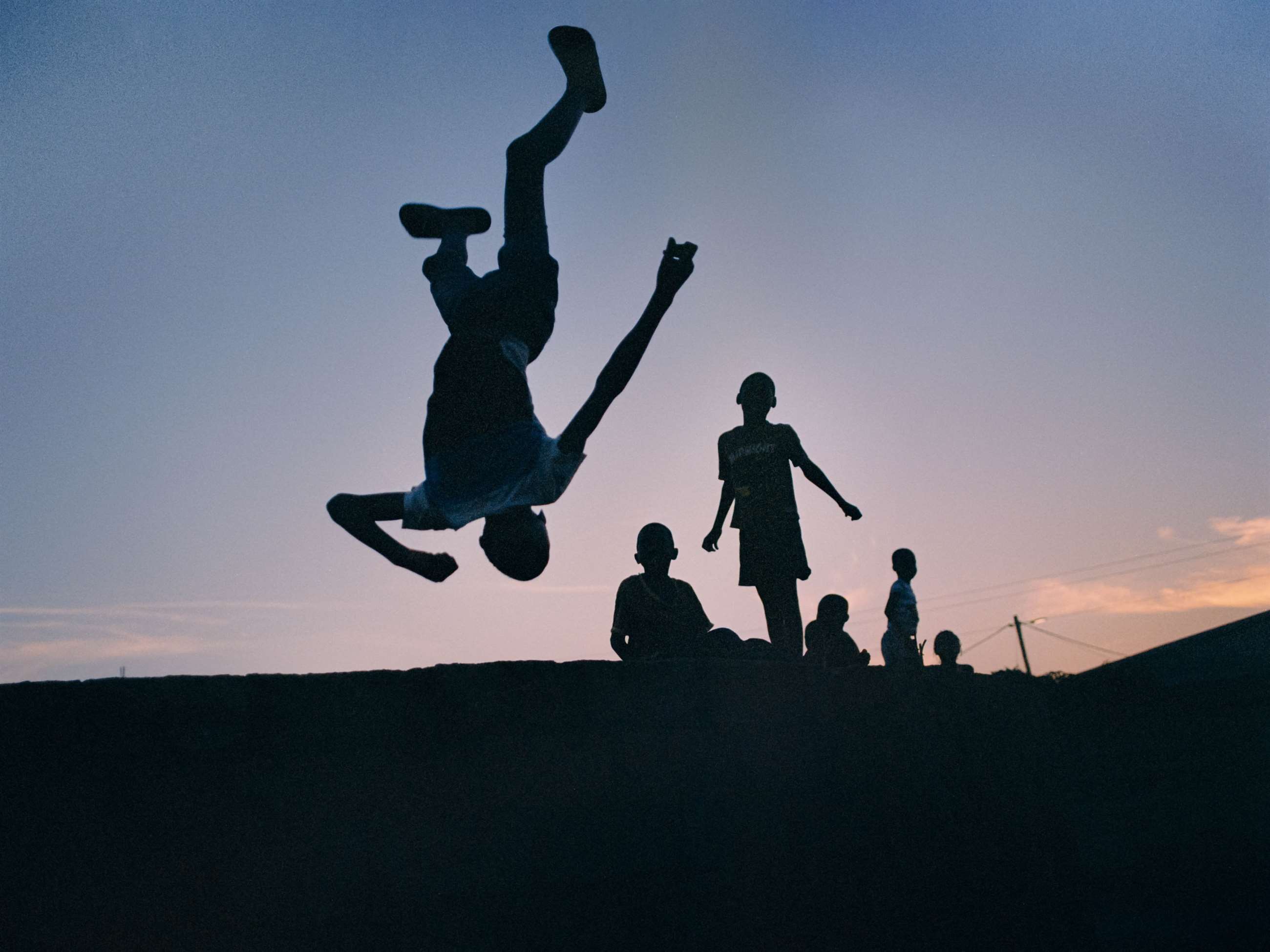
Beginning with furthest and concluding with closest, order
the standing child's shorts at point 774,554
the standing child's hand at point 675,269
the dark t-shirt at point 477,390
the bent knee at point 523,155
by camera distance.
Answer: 1. the standing child's shorts at point 774,554
2. the bent knee at point 523,155
3. the dark t-shirt at point 477,390
4. the standing child's hand at point 675,269

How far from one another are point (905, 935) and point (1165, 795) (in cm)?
807

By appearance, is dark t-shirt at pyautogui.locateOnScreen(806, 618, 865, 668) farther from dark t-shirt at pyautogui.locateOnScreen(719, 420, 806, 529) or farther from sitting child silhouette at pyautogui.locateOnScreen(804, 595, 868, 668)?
dark t-shirt at pyautogui.locateOnScreen(719, 420, 806, 529)

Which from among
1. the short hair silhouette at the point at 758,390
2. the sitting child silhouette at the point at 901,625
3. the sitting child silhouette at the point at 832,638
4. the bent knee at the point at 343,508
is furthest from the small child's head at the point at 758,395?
the bent knee at the point at 343,508

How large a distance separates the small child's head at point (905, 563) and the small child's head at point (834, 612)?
95 centimetres

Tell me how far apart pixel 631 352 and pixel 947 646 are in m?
6.07

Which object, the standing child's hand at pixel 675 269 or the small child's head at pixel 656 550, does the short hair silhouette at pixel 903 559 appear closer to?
the small child's head at pixel 656 550

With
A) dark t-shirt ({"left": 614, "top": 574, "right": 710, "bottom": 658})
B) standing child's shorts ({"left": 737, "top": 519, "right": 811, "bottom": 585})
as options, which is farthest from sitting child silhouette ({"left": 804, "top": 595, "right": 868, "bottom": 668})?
dark t-shirt ({"left": 614, "top": 574, "right": 710, "bottom": 658})

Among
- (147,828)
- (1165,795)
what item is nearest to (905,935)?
(147,828)

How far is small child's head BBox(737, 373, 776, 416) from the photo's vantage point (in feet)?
18.7

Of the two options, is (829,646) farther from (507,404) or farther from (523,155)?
(523,155)

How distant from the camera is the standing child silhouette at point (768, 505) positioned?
5.26 meters

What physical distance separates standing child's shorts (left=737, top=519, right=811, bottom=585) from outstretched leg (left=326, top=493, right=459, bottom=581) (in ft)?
8.12

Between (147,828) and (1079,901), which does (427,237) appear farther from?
(1079,901)

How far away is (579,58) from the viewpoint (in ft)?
12.1
